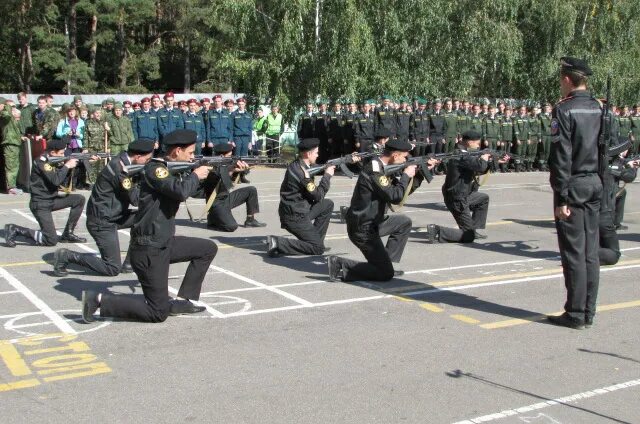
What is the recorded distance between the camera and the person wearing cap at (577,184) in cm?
748

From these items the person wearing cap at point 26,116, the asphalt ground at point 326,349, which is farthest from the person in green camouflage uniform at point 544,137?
the person wearing cap at point 26,116

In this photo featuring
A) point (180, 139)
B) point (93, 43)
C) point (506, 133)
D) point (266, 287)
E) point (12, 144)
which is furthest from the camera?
point (93, 43)

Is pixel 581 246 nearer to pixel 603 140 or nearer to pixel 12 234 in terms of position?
pixel 603 140

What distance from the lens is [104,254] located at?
9938 mm

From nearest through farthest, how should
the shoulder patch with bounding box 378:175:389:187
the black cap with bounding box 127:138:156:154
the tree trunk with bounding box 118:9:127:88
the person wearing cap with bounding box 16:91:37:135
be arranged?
1. the shoulder patch with bounding box 378:175:389:187
2. the black cap with bounding box 127:138:156:154
3. the person wearing cap with bounding box 16:91:37:135
4. the tree trunk with bounding box 118:9:127:88

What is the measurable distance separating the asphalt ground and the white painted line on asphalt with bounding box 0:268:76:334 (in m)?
0.02

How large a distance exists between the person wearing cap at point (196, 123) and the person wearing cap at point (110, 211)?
10773 mm

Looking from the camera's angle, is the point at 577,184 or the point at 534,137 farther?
the point at 534,137

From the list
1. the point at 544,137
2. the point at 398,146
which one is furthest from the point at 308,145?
the point at 544,137

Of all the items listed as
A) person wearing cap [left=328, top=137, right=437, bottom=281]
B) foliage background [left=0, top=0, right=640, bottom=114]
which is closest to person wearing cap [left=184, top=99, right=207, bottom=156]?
foliage background [left=0, top=0, right=640, bottom=114]

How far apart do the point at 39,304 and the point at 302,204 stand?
425 cm

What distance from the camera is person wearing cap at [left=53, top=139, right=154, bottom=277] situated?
32.1 feet

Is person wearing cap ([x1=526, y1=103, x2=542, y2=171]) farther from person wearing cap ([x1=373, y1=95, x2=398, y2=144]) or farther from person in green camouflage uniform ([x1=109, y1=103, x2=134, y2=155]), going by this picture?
person in green camouflage uniform ([x1=109, y1=103, x2=134, y2=155])

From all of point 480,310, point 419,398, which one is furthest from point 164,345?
point 480,310
